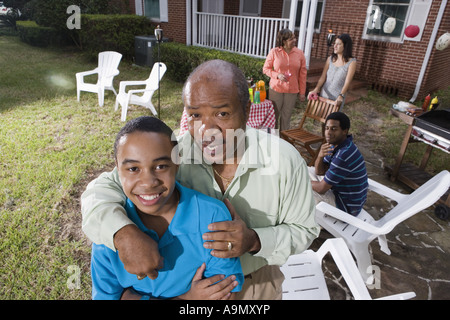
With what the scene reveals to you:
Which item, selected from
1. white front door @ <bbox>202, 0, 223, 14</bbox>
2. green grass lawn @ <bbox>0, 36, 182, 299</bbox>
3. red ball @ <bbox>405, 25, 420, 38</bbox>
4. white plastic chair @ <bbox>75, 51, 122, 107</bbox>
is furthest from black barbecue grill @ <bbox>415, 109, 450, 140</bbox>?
white front door @ <bbox>202, 0, 223, 14</bbox>

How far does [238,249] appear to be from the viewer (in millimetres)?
Answer: 1098

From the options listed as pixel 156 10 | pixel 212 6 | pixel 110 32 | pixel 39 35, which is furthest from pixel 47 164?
pixel 39 35

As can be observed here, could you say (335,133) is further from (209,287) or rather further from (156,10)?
(156,10)

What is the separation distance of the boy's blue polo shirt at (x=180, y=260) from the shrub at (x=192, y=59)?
714 cm

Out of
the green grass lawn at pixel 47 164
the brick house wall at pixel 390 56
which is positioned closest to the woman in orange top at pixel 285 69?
the green grass lawn at pixel 47 164

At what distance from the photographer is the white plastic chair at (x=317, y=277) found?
2.08 m

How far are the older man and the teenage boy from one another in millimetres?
72

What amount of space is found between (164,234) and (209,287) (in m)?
0.26

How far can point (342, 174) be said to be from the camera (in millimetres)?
2754

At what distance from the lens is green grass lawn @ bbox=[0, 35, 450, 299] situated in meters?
2.89

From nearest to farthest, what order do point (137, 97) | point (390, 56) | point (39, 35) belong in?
point (137, 97) < point (390, 56) < point (39, 35)

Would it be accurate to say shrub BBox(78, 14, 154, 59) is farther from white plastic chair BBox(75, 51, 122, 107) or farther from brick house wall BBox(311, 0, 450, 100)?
brick house wall BBox(311, 0, 450, 100)
